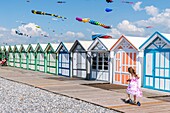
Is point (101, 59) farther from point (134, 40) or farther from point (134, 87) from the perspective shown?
point (134, 87)

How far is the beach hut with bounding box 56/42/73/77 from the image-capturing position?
26.2 metres

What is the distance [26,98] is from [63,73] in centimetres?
1311

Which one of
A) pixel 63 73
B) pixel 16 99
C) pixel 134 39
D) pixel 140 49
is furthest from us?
pixel 63 73

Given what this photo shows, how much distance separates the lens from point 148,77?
17312 mm

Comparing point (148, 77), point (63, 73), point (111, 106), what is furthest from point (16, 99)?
point (63, 73)

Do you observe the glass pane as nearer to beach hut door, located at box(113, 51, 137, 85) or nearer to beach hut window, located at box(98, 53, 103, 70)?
beach hut door, located at box(113, 51, 137, 85)

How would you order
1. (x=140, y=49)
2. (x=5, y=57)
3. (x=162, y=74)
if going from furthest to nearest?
(x=5, y=57) → (x=140, y=49) → (x=162, y=74)

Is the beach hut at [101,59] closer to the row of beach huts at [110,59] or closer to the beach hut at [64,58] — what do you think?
the row of beach huts at [110,59]

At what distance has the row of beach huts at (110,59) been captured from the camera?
650 inches

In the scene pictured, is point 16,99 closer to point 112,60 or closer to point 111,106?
point 111,106

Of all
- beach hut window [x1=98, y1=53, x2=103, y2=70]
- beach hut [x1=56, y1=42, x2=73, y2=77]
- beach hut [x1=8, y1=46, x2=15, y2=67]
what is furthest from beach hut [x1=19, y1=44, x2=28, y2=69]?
beach hut window [x1=98, y1=53, x2=103, y2=70]

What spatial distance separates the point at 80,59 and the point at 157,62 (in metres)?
9.12

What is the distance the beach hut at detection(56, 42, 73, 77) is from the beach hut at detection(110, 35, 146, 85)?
650 cm

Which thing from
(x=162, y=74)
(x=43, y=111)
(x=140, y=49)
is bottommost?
(x=43, y=111)
